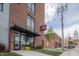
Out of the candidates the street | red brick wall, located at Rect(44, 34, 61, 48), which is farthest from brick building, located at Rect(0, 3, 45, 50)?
the street

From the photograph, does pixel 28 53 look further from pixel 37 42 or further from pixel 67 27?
pixel 67 27

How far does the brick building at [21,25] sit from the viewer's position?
10102 mm

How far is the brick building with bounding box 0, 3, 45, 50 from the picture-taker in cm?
1010

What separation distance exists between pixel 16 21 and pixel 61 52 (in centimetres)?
212

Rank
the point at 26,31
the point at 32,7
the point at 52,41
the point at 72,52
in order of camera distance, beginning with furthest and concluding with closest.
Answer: the point at 32,7 → the point at 26,31 → the point at 52,41 → the point at 72,52

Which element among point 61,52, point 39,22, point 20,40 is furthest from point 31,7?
point 61,52

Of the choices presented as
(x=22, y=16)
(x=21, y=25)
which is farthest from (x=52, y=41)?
(x=22, y=16)

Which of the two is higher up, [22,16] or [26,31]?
[22,16]

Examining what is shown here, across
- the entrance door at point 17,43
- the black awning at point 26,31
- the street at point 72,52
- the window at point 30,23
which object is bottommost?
the street at point 72,52

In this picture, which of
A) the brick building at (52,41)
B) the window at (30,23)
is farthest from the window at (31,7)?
the brick building at (52,41)

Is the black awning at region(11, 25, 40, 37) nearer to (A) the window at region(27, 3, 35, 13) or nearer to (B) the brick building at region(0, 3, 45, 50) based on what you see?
(B) the brick building at region(0, 3, 45, 50)

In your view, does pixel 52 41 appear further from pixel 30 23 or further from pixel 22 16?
pixel 22 16

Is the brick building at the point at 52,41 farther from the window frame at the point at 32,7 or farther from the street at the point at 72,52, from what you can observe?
the window frame at the point at 32,7

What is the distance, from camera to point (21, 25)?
10336 mm
